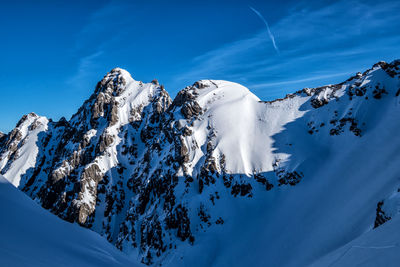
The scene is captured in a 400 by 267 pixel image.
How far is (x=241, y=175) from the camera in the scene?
71375 mm

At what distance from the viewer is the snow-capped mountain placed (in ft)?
157

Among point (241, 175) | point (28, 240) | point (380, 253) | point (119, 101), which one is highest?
point (119, 101)

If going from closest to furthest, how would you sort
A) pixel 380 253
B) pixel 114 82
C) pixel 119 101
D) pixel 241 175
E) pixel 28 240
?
pixel 28 240 < pixel 380 253 < pixel 241 175 < pixel 119 101 < pixel 114 82

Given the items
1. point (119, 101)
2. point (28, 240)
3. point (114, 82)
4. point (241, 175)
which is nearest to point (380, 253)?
point (28, 240)

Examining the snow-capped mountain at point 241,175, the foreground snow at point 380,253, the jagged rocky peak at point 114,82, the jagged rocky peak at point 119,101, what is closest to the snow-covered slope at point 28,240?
the foreground snow at point 380,253

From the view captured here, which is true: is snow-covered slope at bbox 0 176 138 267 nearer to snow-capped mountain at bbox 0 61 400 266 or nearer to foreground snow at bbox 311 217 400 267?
foreground snow at bbox 311 217 400 267

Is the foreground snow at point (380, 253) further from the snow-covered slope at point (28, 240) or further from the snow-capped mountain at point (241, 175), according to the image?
the snow-capped mountain at point (241, 175)

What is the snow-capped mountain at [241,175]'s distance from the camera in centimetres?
4775

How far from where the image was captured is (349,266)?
8266mm

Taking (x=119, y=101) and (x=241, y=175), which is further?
(x=119, y=101)

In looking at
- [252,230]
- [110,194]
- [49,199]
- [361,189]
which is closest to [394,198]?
[361,189]

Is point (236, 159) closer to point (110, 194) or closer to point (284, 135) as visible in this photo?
point (284, 135)

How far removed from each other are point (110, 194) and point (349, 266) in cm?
10617

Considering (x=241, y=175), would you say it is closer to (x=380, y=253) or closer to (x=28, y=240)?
(x=380, y=253)
